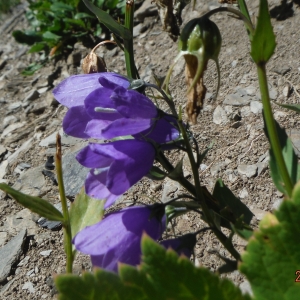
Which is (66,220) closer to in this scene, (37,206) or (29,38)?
(37,206)

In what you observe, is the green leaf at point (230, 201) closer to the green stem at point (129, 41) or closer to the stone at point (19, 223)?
the green stem at point (129, 41)

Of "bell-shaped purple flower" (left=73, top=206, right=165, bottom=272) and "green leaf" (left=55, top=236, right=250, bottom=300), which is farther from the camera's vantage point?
"bell-shaped purple flower" (left=73, top=206, right=165, bottom=272)

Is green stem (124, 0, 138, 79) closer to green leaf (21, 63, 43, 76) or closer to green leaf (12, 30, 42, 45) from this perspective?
green leaf (21, 63, 43, 76)

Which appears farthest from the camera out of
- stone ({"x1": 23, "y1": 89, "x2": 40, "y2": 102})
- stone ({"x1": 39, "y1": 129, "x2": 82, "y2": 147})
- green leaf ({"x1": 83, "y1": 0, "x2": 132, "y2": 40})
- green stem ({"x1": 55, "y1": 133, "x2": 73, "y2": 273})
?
stone ({"x1": 23, "y1": 89, "x2": 40, "y2": 102})

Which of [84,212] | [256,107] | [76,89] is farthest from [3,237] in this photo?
[256,107]

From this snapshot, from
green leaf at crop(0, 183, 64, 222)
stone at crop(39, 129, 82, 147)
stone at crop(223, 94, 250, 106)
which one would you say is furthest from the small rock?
stone at crop(223, 94, 250, 106)

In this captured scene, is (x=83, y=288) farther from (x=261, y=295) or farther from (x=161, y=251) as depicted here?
(x=261, y=295)
